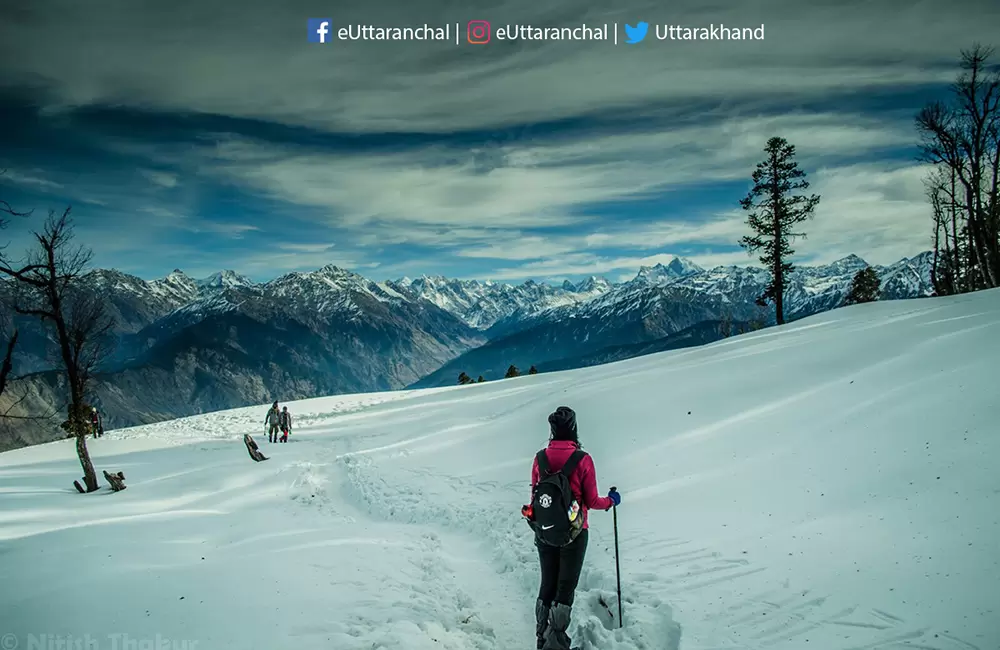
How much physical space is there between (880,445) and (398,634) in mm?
8975

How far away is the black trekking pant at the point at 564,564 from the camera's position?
574 cm

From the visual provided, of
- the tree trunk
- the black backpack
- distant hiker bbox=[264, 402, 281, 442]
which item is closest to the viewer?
the black backpack

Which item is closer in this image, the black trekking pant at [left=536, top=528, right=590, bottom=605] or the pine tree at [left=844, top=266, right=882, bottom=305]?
the black trekking pant at [left=536, top=528, right=590, bottom=605]

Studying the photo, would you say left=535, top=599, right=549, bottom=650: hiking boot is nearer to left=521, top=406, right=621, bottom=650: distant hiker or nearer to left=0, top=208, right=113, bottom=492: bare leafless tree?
left=521, top=406, right=621, bottom=650: distant hiker

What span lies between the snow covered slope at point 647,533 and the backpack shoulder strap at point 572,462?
2422 millimetres

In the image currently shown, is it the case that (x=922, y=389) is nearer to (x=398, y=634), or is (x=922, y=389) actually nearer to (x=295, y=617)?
(x=398, y=634)

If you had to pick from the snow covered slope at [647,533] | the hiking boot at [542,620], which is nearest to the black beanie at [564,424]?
the hiking boot at [542,620]

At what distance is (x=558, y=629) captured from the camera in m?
5.77

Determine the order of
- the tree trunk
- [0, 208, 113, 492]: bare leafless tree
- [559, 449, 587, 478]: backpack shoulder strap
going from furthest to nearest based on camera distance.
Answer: the tree trunk, [0, 208, 113, 492]: bare leafless tree, [559, 449, 587, 478]: backpack shoulder strap

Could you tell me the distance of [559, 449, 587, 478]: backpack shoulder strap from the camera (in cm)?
563

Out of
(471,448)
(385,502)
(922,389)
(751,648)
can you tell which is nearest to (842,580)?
(751,648)

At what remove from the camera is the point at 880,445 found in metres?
9.01

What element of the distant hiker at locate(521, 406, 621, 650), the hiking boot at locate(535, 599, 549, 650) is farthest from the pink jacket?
the hiking boot at locate(535, 599, 549, 650)

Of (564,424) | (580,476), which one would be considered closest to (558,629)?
(580,476)
